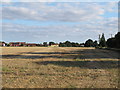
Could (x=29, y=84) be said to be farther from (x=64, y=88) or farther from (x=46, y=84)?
(x=64, y=88)

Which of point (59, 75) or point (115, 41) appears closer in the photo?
point (59, 75)

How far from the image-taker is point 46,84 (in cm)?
710

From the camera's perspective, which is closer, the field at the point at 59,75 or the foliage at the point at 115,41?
the field at the point at 59,75

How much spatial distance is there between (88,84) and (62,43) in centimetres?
16731

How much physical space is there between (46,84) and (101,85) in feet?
6.86

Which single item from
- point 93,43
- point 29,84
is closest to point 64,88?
point 29,84

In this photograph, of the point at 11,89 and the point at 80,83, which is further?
the point at 80,83

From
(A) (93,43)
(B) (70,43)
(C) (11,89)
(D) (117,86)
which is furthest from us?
(B) (70,43)

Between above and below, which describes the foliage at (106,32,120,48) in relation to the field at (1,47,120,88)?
above

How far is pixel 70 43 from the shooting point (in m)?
170

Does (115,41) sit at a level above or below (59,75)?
above

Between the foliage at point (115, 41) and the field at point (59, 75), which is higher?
the foliage at point (115, 41)

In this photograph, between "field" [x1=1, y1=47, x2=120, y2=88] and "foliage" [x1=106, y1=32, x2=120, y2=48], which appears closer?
"field" [x1=1, y1=47, x2=120, y2=88]

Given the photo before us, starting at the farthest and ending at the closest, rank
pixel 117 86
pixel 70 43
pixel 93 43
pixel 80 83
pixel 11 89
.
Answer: pixel 70 43, pixel 93 43, pixel 80 83, pixel 117 86, pixel 11 89
